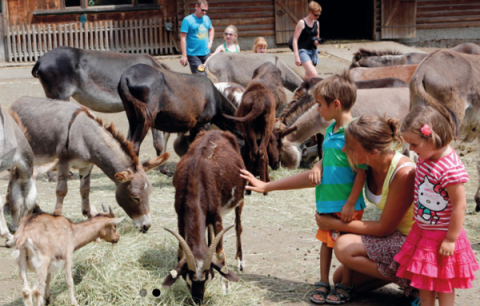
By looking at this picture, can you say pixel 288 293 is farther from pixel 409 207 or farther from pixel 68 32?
pixel 68 32

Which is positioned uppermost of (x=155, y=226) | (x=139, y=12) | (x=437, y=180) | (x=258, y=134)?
(x=139, y=12)

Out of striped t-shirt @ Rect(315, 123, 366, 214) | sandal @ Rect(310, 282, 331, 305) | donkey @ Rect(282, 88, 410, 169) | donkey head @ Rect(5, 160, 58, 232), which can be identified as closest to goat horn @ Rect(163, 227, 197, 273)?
sandal @ Rect(310, 282, 331, 305)

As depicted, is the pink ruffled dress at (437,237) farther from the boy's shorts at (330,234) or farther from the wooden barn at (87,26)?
the wooden barn at (87,26)

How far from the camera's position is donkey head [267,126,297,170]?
25.3ft

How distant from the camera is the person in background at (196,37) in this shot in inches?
393

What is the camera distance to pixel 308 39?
414 inches

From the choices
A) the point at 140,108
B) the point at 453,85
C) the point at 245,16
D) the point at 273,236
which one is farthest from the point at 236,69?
the point at 245,16

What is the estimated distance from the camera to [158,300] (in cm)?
409

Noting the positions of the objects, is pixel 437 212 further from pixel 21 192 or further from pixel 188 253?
pixel 21 192

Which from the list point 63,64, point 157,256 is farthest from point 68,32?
point 157,256

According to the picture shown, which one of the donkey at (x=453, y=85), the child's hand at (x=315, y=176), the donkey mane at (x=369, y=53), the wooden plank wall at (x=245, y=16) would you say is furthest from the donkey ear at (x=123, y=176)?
the wooden plank wall at (x=245, y=16)

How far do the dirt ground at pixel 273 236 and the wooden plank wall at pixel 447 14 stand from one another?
396 inches

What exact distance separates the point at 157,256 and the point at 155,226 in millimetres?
1031

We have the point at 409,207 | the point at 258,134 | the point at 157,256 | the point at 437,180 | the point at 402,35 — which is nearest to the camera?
the point at 437,180
